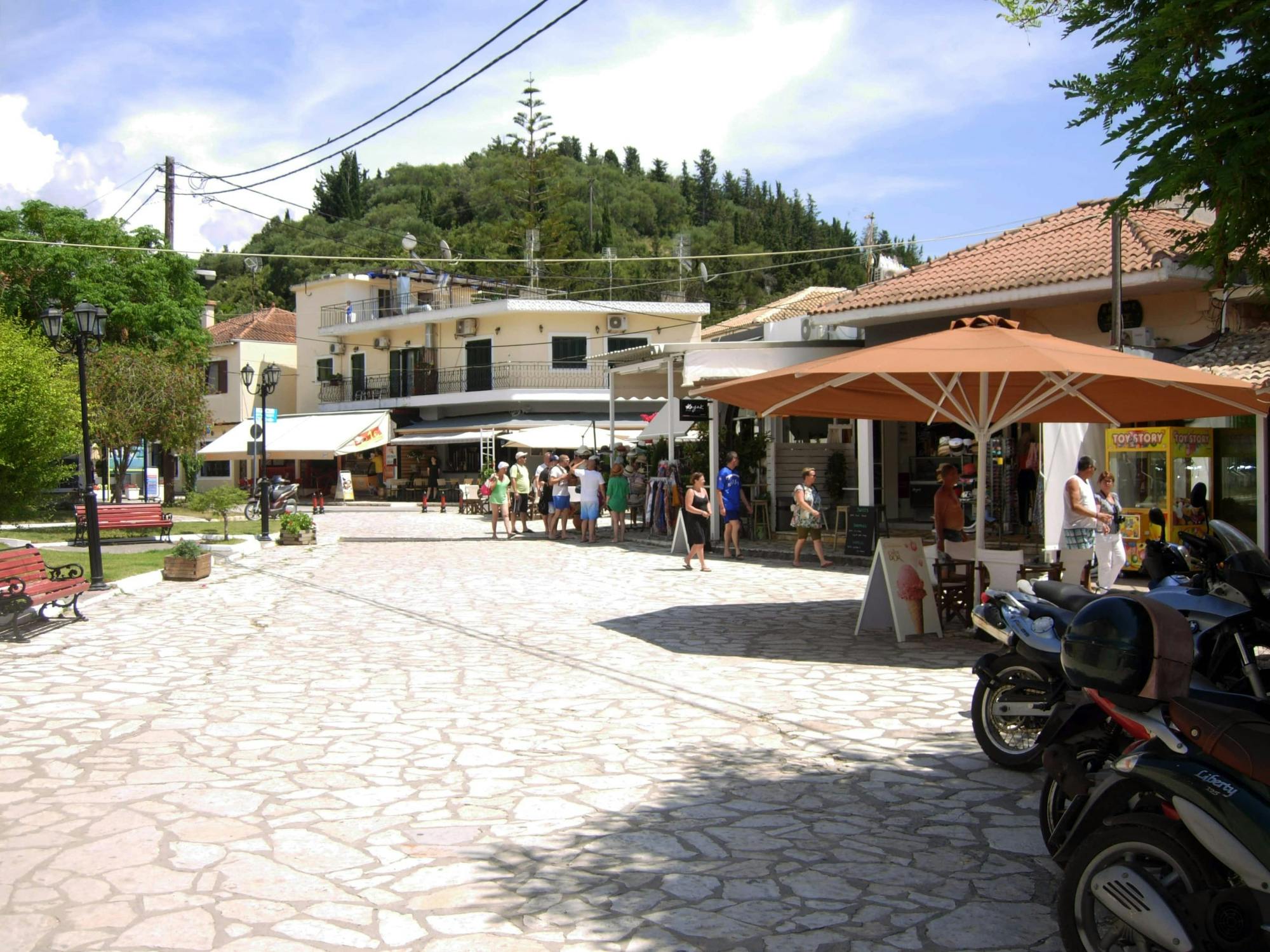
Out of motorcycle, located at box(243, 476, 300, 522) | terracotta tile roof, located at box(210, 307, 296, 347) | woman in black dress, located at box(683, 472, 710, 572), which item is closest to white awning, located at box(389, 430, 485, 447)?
motorcycle, located at box(243, 476, 300, 522)

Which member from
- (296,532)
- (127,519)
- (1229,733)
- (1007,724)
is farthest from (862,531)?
(127,519)

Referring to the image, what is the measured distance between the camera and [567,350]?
44406mm

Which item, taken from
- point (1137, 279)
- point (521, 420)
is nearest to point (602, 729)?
point (1137, 279)

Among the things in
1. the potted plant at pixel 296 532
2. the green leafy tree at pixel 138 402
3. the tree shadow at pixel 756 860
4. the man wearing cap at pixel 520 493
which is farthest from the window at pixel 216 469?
the tree shadow at pixel 756 860

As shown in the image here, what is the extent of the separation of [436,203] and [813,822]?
7178 cm

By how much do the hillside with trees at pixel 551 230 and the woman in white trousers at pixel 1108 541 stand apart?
101 feet

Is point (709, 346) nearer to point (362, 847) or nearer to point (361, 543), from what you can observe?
point (361, 543)

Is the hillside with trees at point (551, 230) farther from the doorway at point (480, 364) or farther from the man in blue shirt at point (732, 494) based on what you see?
the man in blue shirt at point (732, 494)

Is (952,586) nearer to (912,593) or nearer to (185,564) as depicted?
(912,593)

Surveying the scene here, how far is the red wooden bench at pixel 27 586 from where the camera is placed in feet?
31.2

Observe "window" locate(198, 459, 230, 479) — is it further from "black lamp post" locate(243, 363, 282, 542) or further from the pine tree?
the pine tree

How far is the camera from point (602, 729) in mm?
6602

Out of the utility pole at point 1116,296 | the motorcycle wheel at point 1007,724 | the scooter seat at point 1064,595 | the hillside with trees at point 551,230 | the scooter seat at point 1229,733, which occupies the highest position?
the hillside with trees at point 551,230

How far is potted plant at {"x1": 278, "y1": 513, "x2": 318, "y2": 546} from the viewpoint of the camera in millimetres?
21734
